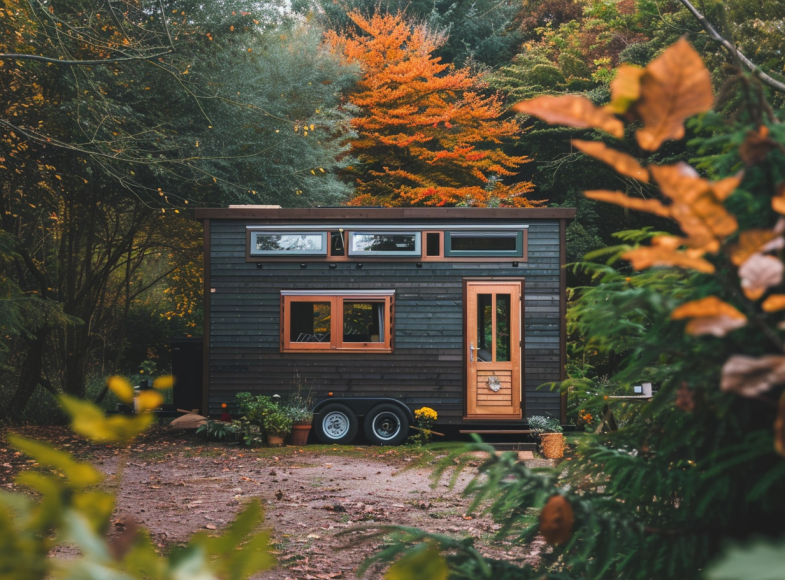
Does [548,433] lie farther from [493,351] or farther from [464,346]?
[464,346]

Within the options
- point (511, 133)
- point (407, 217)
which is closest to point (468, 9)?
point (511, 133)

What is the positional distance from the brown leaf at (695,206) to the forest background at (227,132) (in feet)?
26.1

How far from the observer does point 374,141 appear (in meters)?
19.0

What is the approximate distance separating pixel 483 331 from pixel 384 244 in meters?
1.85

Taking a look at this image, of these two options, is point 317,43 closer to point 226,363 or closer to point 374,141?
point 374,141

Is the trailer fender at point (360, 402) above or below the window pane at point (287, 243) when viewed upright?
below

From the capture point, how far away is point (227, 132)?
1388cm

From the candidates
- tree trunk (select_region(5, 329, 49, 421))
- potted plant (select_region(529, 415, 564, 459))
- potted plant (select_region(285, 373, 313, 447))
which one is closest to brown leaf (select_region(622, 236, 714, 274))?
potted plant (select_region(529, 415, 564, 459))

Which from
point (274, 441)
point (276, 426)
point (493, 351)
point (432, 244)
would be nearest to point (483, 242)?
point (432, 244)

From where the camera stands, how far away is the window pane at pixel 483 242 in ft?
34.5

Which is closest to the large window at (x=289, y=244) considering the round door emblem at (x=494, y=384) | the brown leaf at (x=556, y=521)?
the round door emblem at (x=494, y=384)

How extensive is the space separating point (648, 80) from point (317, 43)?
1917 cm

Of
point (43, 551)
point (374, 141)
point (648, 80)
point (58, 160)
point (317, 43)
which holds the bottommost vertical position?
point (43, 551)

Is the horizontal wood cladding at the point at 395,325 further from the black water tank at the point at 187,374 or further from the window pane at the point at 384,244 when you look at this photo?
the black water tank at the point at 187,374
